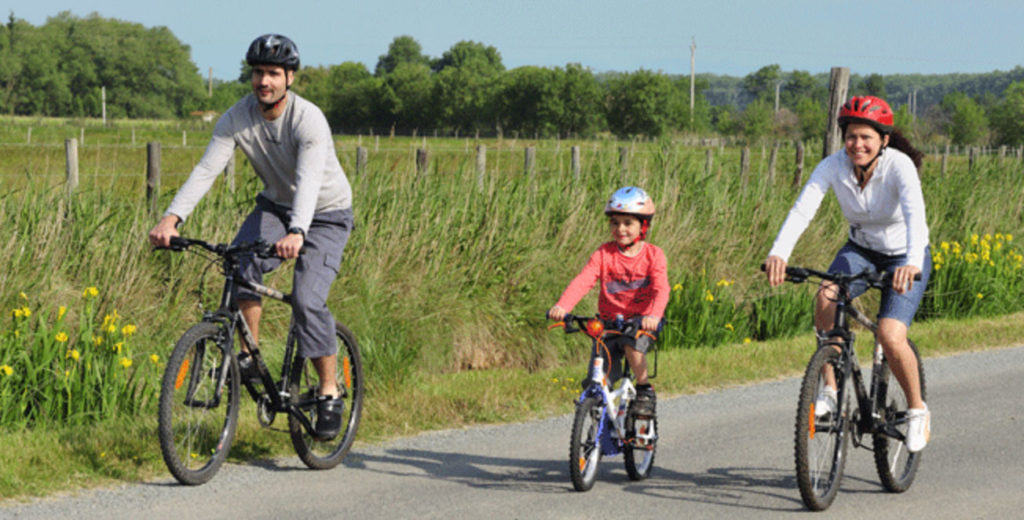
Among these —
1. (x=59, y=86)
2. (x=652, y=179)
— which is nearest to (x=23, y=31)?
(x=59, y=86)

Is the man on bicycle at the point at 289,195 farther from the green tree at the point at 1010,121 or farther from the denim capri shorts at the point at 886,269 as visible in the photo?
the green tree at the point at 1010,121

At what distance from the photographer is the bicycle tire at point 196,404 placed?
17.1ft

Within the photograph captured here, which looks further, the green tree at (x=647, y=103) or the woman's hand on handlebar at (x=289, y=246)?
the green tree at (x=647, y=103)

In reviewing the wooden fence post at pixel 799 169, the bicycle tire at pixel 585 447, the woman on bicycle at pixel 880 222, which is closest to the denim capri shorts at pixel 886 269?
the woman on bicycle at pixel 880 222

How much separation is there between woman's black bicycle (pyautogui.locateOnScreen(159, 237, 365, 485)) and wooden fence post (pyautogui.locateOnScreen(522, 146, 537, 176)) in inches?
248

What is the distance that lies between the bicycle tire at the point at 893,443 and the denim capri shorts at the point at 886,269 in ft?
0.71

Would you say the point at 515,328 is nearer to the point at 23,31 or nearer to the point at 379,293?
the point at 379,293

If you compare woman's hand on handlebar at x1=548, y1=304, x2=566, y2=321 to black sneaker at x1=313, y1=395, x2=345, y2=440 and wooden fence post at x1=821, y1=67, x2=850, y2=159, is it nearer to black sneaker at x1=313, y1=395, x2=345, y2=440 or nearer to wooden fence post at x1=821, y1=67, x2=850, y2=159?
black sneaker at x1=313, y1=395, x2=345, y2=440

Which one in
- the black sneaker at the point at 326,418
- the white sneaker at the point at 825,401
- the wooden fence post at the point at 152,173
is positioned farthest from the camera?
the wooden fence post at the point at 152,173

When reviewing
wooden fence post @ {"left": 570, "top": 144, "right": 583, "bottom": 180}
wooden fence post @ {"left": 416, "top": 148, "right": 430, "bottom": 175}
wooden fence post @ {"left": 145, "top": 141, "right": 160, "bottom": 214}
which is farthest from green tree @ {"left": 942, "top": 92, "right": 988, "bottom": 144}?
wooden fence post @ {"left": 145, "top": 141, "right": 160, "bottom": 214}

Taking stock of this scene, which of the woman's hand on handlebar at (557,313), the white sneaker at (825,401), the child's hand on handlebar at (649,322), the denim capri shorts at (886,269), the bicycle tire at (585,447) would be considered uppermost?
the denim capri shorts at (886,269)

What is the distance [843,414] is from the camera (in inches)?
215

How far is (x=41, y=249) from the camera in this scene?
317 inches

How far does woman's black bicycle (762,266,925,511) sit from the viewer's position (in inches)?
207
